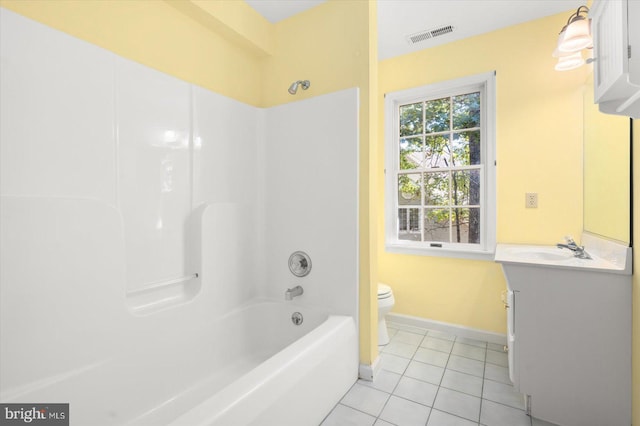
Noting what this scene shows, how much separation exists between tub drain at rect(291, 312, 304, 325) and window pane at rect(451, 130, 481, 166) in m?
1.94

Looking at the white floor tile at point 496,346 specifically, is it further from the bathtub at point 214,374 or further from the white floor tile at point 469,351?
the bathtub at point 214,374

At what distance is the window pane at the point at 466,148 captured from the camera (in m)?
2.66

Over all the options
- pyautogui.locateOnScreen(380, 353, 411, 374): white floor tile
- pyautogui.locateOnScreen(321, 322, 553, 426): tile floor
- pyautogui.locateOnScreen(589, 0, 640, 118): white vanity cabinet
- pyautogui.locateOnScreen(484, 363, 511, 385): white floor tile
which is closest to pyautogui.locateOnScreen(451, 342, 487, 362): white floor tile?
pyautogui.locateOnScreen(321, 322, 553, 426): tile floor

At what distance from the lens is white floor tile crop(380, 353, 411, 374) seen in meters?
2.08

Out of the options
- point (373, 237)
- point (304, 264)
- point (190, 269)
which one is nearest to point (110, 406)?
point (190, 269)

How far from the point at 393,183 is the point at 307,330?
1700mm

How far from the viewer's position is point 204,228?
1.84 metres

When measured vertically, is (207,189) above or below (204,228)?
above

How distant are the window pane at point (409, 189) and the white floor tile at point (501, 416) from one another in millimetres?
1714

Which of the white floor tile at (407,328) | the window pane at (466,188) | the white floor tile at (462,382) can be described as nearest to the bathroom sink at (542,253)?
the window pane at (466,188)

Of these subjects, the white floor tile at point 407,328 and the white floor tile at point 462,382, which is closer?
the white floor tile at point 462,382

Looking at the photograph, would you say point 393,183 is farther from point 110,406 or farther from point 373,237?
point 110,406

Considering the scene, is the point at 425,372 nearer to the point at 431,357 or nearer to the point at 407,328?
the point at 431,357

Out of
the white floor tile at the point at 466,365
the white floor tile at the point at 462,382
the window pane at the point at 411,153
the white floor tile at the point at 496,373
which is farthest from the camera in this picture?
the window pane at the point at 411,153
